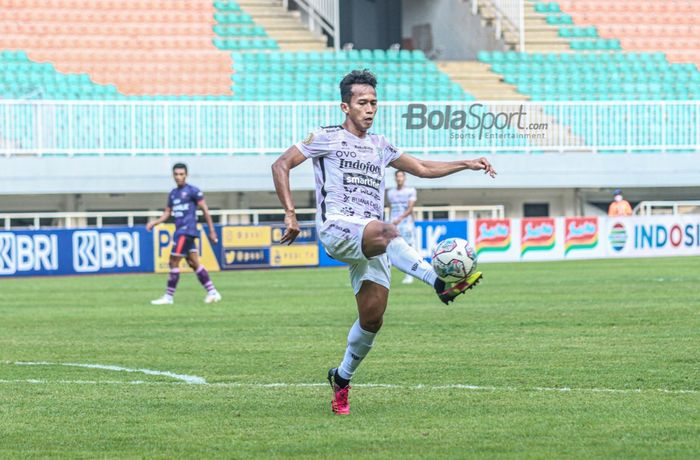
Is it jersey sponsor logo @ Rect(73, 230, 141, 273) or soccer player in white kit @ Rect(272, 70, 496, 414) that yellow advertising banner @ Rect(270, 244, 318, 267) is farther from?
soccer player in white kit @ Rect(272, 70, 496, 414)

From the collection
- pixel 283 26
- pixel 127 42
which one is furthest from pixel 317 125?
pixel 283 26

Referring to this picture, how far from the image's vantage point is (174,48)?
34.3 m

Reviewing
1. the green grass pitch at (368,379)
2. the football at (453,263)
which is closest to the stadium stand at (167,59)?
the green grass pitch at (368,379)

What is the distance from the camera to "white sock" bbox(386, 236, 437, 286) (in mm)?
7309

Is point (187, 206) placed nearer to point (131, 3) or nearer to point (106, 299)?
point (106, 299)

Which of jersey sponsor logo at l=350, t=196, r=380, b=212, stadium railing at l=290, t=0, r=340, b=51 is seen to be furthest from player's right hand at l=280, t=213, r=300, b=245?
stadium railing at l=290, t=0, r=340, b=51

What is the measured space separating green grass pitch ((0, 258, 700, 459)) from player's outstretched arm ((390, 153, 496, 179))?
5.00 feet

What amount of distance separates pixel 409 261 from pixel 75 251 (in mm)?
20628

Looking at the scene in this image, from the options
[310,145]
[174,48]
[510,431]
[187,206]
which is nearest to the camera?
[510,431]

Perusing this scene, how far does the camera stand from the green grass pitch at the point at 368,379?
21.7ft

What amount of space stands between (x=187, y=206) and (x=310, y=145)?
34.4ft

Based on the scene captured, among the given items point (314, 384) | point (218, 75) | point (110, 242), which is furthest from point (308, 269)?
point (314, 384)

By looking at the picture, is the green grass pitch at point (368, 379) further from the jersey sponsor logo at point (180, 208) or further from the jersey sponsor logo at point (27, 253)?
the jersey sponsor logo at point (27, 253)

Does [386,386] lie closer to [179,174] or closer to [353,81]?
[353,81]
